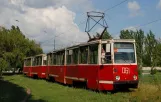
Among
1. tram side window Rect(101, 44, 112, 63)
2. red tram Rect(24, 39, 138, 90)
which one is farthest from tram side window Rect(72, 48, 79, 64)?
tram side window Rect(101, 44, 112, 63)

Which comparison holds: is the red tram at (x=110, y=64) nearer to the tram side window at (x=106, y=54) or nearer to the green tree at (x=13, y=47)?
the tram side window at (x=106, y=54)

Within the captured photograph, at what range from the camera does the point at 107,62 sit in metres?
18.3

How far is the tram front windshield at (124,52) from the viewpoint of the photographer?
59.7 ft

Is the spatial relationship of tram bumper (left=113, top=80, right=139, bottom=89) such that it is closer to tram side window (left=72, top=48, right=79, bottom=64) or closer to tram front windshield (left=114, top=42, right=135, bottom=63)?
tram front windshield (left=114, top=42, right=135, bottom=63)

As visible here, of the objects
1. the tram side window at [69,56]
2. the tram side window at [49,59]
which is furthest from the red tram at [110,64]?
the tram side window at [49,59]

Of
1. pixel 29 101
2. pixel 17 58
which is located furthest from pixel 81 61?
pixel 17 58

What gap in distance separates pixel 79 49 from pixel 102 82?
4207 millimetres

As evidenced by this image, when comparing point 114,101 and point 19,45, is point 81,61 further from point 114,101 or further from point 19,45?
point 19,45

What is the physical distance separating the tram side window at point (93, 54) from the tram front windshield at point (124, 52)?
4.26 ft

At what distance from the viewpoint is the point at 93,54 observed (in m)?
19.5

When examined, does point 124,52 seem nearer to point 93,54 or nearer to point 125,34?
point 93,54

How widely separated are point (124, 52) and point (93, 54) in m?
1.92

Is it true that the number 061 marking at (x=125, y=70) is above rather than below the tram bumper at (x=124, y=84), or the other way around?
above

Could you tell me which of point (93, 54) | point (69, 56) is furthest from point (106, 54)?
point (69, 56)
